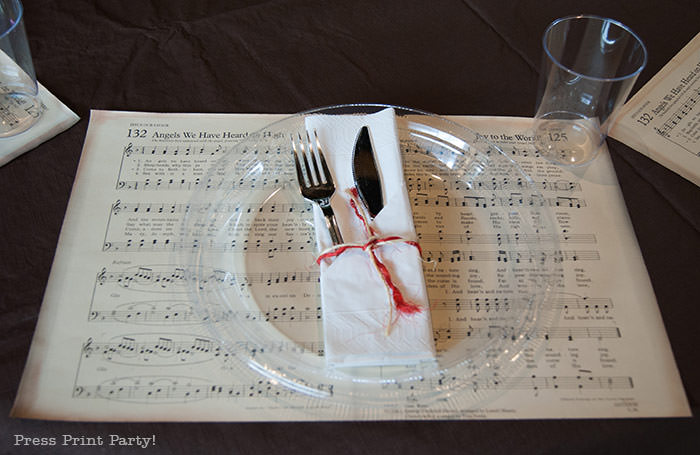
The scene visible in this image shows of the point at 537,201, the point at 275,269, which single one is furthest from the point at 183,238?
the point at 537,201

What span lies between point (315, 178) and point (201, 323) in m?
0.25

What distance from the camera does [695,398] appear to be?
0.66 meters

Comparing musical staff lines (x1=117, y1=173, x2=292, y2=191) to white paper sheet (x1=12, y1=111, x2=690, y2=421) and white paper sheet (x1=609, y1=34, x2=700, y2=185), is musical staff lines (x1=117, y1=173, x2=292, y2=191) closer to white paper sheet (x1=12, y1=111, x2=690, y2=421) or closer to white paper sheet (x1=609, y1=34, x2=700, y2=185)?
white paper sheet (x1=12, y1=111, x2=690, y2=421)

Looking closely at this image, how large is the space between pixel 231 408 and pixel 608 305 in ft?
1.62

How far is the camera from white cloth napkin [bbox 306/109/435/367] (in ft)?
2.11

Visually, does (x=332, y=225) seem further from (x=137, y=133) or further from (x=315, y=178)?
(x=137, y=133)

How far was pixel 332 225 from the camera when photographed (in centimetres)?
75

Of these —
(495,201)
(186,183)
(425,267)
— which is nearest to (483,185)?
(495,201)

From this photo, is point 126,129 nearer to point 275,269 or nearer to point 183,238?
point 183,238

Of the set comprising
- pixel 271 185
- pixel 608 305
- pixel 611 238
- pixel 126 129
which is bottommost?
pixel 608 305

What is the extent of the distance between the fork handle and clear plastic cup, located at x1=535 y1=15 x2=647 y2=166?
0.37 meters

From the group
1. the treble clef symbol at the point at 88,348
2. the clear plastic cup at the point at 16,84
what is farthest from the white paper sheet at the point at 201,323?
the clear plastic cup at the point at 16,84

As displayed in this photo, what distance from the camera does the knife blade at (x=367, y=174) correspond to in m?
0.77

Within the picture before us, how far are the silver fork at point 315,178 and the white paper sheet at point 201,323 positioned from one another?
63 millimetres
